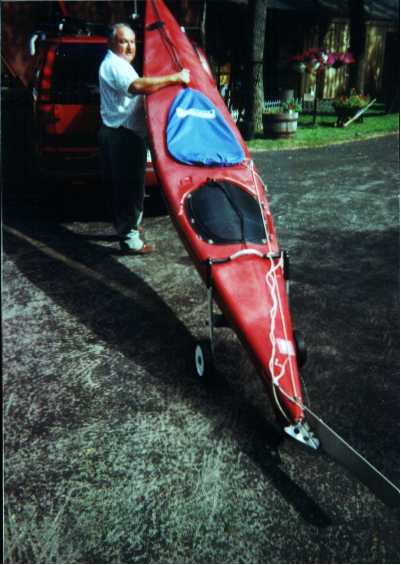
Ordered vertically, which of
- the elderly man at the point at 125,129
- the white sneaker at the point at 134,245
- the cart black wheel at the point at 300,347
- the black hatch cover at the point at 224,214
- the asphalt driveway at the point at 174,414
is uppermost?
the elderly man at the point at 125,129

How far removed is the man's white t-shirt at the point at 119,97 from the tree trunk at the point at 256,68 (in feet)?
24.6

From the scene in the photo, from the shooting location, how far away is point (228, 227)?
3.51 meters

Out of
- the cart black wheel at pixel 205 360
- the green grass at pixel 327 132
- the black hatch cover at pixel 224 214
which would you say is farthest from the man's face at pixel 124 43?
the green grass at pixel 327 132

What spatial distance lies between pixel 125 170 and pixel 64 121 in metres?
1.17

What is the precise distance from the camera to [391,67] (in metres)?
17.2

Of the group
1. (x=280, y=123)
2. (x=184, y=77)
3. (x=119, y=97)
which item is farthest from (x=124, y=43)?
(x=280, y=123)

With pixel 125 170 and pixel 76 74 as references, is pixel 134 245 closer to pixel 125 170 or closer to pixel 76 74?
pixel 125 170

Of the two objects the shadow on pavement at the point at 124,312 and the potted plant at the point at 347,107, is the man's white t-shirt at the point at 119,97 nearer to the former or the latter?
the shadow on pavement at the point at 124,312

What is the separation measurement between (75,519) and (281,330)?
1458 millimetres

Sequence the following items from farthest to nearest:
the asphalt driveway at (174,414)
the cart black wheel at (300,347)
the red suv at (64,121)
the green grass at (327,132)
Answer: the green grass at (327,132) < the red suv at (64,121) < the cart black wheel at (300,347) < the asphalt driveway at (174,414)

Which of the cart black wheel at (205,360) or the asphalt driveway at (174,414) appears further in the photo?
the cart black wheel at (205,360)

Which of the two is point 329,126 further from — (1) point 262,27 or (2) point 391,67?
(2) point 391,67

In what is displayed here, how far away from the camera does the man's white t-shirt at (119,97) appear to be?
4.95 m

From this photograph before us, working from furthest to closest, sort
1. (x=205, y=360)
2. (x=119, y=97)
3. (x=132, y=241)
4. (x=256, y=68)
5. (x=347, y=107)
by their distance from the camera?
(x=347, y=107) → (x=256, y=68) → (x=132, y=241) → (x=119, y=97) → (x=205, y=360)
